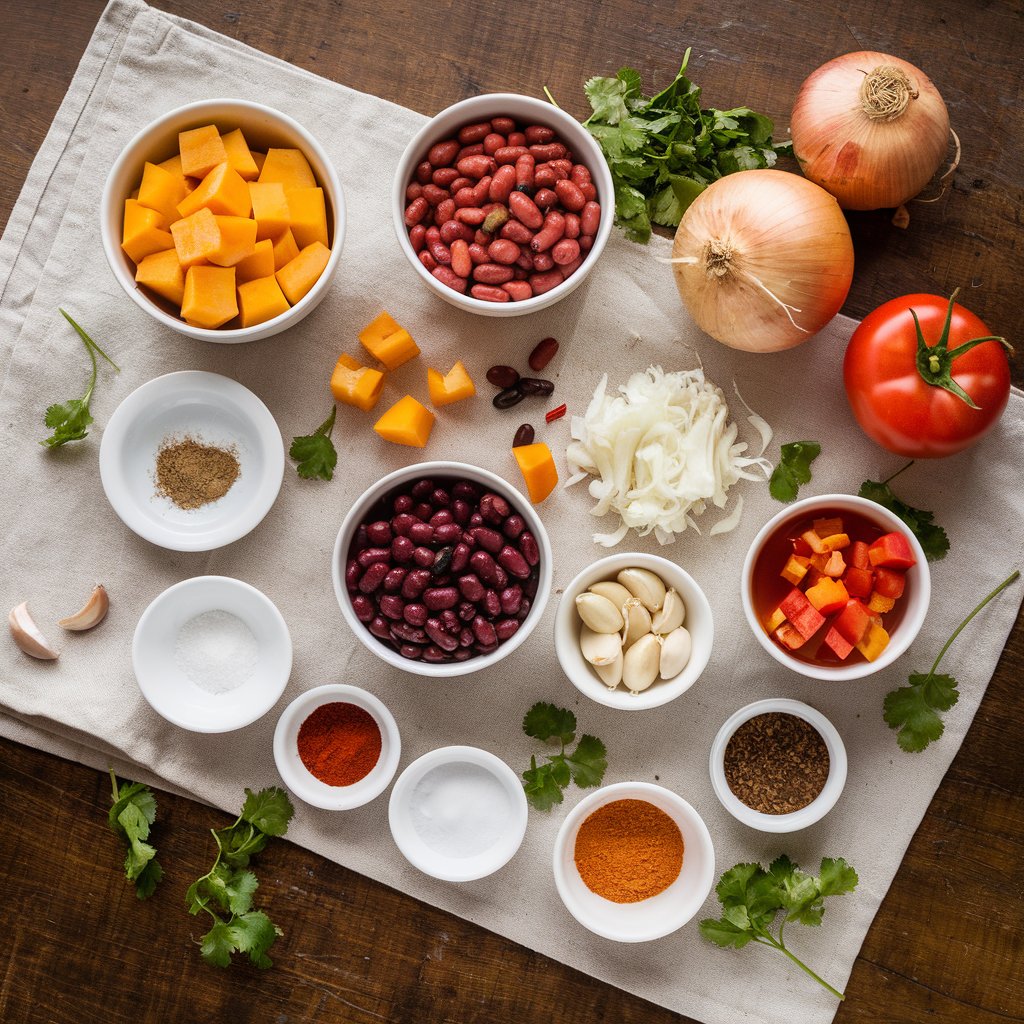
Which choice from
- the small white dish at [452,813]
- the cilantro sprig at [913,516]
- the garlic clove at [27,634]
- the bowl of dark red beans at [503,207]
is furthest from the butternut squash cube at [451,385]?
the garlic clove at [27,634]

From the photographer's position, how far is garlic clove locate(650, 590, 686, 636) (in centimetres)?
177

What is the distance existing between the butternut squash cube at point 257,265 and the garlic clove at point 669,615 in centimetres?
105

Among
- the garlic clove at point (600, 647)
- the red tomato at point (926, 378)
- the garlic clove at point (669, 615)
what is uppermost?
the red tomato at point (926, 378)

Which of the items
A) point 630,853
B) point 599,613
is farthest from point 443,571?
point 630,853

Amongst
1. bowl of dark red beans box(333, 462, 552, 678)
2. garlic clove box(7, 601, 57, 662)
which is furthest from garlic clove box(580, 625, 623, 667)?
garlic clove box(7, 601, 57, 662)

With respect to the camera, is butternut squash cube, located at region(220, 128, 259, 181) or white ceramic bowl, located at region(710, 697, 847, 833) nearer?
butternut squash cube, located at region(220, 128, 259, 181)

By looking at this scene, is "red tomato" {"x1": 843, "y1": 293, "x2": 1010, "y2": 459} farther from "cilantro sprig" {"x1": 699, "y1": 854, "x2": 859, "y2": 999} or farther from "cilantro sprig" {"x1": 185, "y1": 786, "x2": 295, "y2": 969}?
"cilantro sprig" {"x1": 185, "y1": 786, "x2": 295, "y2": 969}

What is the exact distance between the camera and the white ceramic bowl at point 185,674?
1819 millimetres

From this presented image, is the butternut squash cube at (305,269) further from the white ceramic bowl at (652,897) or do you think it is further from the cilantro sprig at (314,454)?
the white ceramic bowl at (652,897)

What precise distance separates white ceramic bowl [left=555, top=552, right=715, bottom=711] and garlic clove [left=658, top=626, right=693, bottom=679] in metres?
0.01

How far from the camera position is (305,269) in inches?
67.9

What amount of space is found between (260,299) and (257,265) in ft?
0.22

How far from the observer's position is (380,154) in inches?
75.9

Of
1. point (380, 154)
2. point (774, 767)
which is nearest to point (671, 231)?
point (380, 154)
